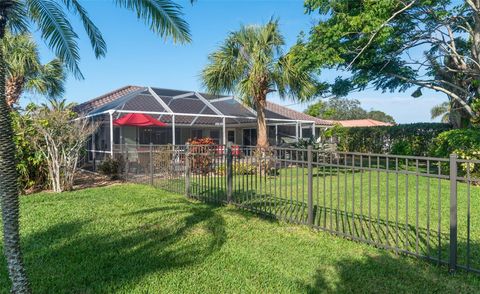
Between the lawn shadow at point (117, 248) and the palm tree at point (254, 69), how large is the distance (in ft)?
25.0

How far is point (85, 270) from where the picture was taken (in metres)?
4.19

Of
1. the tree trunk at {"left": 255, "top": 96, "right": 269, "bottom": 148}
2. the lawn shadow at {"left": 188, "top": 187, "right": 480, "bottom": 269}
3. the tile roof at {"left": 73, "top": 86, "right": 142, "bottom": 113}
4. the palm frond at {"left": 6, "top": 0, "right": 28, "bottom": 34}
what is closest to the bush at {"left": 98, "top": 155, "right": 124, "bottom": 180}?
the tree trunk at {"left": 255, "top": 96, "right": 269, "bottom": 148}

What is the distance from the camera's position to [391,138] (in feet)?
63.9

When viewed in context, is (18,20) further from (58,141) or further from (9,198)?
(58,141)

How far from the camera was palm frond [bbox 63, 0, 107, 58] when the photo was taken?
4.84 m

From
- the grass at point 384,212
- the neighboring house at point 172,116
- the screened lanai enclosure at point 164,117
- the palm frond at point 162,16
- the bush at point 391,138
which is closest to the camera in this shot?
the palm frond at point 162,16

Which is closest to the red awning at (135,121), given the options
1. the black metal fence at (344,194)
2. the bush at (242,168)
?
the black metal fence at (344,194)

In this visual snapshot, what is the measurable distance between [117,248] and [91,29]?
353 centimetres

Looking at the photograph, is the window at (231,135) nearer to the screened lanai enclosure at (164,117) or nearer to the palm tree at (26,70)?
the screened lanai enclosure at (164,117)

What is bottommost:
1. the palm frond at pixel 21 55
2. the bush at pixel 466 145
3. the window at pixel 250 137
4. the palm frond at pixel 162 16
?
the bush at pixel 466 145

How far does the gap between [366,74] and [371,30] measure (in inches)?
154

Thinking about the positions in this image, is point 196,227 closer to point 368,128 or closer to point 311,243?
point 311,243

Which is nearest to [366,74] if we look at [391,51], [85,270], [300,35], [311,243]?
[391,51]

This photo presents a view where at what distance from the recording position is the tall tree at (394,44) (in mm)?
12164
